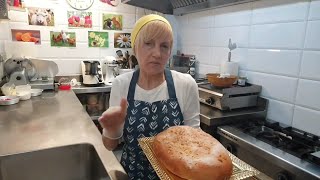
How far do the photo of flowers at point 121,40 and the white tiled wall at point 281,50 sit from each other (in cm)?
114

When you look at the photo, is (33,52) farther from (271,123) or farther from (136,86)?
(271,123)

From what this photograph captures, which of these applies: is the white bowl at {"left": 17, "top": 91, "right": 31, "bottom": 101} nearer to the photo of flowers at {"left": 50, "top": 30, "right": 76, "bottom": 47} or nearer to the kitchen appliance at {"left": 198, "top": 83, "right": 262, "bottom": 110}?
the photo of flowers at {"left": 50, "top": 30, "right": 76, "bottom": 47}

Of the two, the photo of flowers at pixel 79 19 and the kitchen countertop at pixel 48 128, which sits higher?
the photo of flowers at pixel 79 19

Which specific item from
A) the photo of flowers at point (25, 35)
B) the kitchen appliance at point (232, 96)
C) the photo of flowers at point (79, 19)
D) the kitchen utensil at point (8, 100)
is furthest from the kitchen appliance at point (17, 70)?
the kitchen appliance at point (232, 96)

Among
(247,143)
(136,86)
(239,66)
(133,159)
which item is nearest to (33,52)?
(136,86)

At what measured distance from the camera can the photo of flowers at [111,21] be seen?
269 cm

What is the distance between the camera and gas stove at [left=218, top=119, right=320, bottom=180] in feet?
3.35

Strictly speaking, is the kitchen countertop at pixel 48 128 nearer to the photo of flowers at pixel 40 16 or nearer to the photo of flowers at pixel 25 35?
the photo of flowers at pixel 25 35

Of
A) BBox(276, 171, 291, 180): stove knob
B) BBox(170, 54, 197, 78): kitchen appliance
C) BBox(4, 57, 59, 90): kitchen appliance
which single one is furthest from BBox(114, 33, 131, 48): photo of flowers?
BBox(276, 171, 291, 180): stove knob

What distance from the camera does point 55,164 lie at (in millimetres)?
1011

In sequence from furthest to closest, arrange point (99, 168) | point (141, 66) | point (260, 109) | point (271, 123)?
point (260, 109), point (271, 123), point (141, 66), point (99, 168)

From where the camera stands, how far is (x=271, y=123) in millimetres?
1529

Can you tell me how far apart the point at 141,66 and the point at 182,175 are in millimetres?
570

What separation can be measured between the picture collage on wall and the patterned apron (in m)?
1.71
